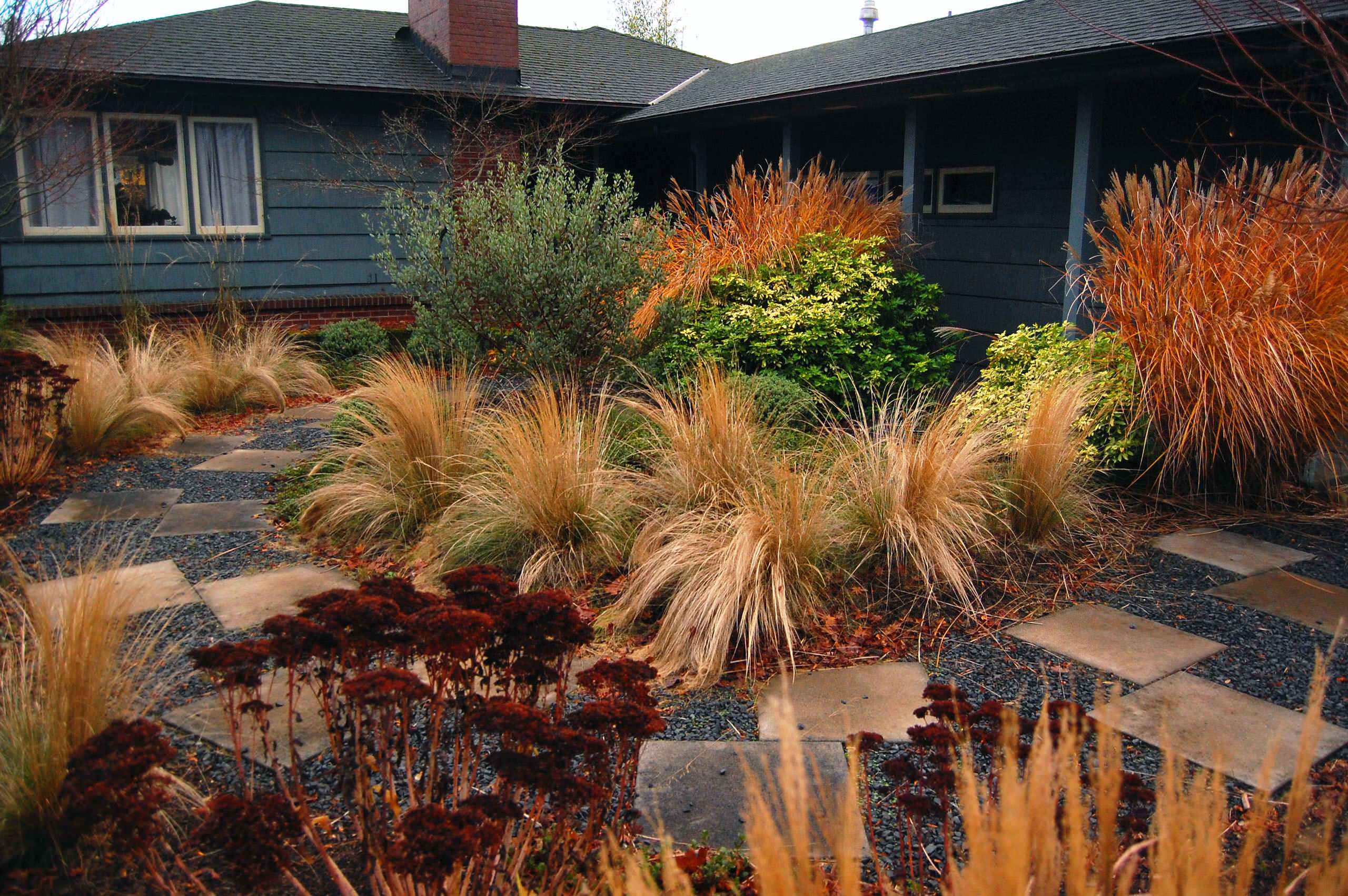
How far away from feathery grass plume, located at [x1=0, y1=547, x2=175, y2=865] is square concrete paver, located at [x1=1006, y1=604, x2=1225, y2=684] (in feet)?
9.22

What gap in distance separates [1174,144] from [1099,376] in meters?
3.43

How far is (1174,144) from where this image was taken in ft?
24.6

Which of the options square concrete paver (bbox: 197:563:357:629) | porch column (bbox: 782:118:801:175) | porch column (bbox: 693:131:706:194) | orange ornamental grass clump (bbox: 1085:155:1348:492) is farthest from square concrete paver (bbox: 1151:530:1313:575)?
porch column (bbox: 693:131:706:194)

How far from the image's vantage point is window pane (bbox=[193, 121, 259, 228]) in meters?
10.4

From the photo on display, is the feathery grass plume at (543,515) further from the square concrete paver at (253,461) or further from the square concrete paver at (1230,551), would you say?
the square concrete paver at (1230,551)

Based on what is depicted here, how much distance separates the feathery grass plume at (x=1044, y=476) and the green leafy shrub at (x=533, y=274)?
2.55m

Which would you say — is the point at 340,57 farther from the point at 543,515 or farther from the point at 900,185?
the point at 543,515

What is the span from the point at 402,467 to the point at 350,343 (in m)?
5.15

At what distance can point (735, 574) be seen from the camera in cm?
342

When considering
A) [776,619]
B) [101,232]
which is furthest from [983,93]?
[101,232]

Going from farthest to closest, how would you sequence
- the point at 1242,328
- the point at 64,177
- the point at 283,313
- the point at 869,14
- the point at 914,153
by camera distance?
1. the point at 869,14
2. the point at 283,313
3. the point at 64,177
4. the point at 914,153
5. the point at 1242,328

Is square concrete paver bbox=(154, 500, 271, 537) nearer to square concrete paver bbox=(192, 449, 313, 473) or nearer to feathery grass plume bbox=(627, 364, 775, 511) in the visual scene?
square concrete paver bbox=(192, 449, 313, 473)

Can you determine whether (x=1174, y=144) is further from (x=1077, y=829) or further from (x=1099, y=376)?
(x=1077, y=829)

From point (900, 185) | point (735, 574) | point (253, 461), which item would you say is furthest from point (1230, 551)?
point (900, 185)
